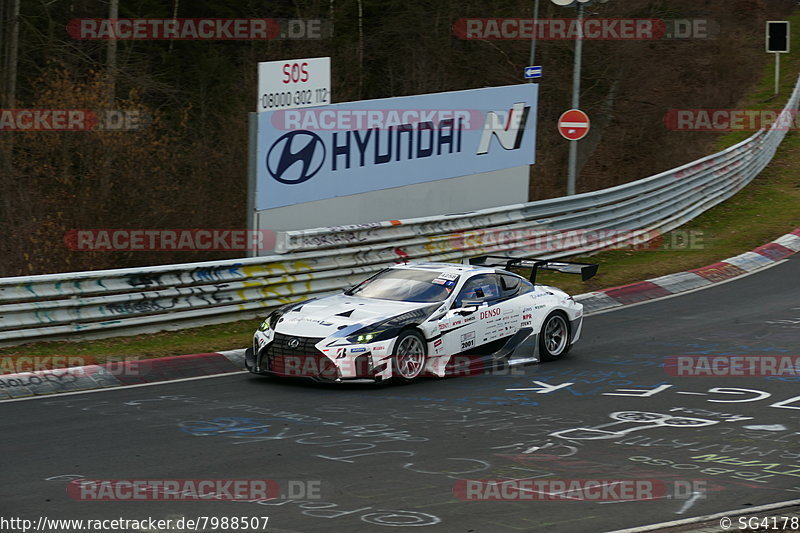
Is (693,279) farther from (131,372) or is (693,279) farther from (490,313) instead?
(131,372)

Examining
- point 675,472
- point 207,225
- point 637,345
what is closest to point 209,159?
point 207,225

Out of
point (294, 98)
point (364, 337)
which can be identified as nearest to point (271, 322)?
point (364, 337)

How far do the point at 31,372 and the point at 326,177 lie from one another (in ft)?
21.9

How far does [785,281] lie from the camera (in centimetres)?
1952

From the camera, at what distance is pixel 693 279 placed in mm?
19625

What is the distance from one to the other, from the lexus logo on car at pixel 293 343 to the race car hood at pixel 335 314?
7 centimetres

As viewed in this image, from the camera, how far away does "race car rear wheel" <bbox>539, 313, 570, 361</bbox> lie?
1357 cm

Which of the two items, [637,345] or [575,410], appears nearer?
[575,410]

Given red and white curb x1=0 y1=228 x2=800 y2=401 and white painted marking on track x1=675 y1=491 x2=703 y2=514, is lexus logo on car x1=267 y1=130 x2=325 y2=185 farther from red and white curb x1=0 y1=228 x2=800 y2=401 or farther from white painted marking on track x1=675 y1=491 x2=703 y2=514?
white painted marking on track x1=675 y1=491 x2=703 y2=514

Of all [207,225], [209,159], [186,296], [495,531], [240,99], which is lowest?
[495,531]

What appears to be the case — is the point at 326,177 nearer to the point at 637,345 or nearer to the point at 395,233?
the point at 395,233

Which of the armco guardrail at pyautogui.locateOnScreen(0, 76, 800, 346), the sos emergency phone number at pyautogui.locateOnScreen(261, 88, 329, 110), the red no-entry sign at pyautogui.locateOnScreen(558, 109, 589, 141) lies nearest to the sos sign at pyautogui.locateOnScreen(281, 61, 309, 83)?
the sos emergency phone number at pyautogui.locateOnScreen(261, 88, 329, 110)

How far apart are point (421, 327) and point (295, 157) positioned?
208 inches

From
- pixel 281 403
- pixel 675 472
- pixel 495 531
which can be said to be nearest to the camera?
pixel 495 531
